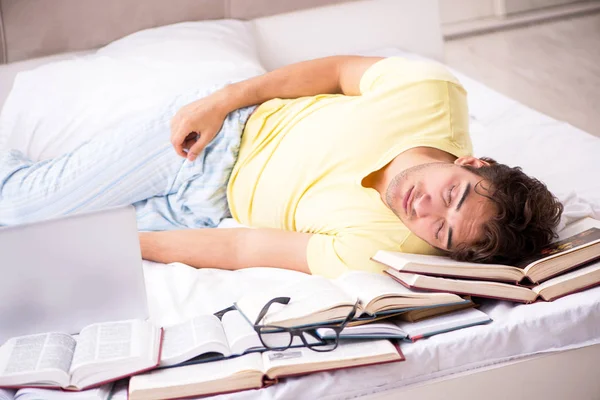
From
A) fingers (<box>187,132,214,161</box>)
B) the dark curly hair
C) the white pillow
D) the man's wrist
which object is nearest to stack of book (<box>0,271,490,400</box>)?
the dark curly hair

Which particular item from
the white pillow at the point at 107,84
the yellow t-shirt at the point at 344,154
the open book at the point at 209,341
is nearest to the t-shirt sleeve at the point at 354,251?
the yellow t-shirt at the point at 344,154

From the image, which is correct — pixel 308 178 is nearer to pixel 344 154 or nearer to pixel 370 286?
pixel 344 154

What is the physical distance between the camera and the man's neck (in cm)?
171

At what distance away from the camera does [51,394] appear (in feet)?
4.05

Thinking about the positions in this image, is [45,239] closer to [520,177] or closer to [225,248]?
[225,248]

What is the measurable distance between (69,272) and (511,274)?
80 centimetres

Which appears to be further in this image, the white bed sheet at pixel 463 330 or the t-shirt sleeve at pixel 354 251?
the t-shirt sleeve at pixel 354 251

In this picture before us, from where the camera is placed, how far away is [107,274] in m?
1.43

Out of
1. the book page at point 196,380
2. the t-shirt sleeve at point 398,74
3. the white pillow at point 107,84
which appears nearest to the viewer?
the book page at point 196,380

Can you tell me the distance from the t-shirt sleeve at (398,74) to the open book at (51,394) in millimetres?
1029

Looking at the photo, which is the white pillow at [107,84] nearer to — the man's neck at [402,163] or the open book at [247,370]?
the man's neck at [402,163]

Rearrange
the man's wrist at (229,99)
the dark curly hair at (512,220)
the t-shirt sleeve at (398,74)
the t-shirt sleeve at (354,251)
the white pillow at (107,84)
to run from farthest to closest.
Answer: the white pillow at (107,84) → the man's wrist at (229,99) → the t-shirt sleeve at (398,74) → the t-shirt sleeve at (354,251) → the dark curly hair at (512,220)

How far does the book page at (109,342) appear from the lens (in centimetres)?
125

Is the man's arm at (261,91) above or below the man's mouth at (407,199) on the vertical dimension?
above
